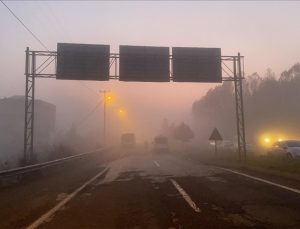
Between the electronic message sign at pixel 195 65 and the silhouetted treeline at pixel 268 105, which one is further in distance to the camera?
→ the silhouetted treeline at pixel 268 105

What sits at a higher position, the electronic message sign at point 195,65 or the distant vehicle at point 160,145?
the electronic message sign at point 195,65

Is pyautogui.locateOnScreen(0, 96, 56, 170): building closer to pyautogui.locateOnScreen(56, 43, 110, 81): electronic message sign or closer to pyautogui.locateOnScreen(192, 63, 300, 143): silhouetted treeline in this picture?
pyautogui.locateOnScreen(192, 63, 300, 143): silhouetted treeline

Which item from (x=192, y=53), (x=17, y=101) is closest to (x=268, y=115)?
(x=192, y=53)

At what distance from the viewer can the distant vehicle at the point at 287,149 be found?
29391 mm

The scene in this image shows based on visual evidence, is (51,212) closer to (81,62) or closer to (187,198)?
(187,198)

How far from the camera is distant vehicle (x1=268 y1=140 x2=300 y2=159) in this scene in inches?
1157

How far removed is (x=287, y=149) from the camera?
99.1ft

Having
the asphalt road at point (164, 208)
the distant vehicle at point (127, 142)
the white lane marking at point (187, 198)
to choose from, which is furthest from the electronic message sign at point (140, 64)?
the distant vehicle at point (127, 142)

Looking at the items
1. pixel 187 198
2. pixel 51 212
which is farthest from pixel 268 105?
pixel 51 212

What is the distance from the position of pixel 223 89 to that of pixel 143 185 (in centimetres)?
9537

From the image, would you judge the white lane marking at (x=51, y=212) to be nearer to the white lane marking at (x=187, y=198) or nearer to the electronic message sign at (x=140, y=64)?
the white lane marking at (x=187, y=198)

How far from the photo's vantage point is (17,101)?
123 m

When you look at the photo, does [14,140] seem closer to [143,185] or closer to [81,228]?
[143,185]

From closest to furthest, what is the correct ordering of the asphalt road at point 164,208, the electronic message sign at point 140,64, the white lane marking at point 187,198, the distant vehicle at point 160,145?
1. the asphalt road at point 164,208
2. the white lane marking at point 187,198
3. the electronic message sign at point 140,64
4. the distant vehicle at point 160,145
